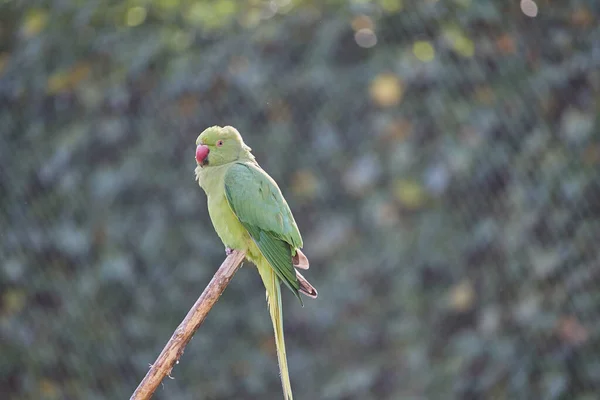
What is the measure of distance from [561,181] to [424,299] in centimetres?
68

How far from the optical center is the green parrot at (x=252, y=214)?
219 cm

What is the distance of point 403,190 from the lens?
3.52 meters

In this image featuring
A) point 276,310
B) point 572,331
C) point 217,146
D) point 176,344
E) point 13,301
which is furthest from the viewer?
point 13,301

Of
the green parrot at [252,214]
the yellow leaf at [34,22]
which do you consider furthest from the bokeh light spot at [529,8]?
the yellow leaf at [34,22]

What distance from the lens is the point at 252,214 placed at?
2.23m

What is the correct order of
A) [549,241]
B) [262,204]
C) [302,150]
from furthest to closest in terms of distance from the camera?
[302,150] → [549,241] → [262,204]

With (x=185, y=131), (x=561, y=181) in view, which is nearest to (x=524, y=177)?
(x=561, y=181)

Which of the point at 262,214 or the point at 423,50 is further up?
the point at 423,50

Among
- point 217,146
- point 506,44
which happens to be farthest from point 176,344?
point 506,44

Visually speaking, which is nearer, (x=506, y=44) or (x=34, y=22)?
(x=506, y=44)

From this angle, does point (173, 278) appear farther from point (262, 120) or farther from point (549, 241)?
point (549, 241)

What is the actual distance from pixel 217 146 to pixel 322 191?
133cm

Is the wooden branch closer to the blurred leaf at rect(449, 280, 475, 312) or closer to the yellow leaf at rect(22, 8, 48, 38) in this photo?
the blurred leaf at rect(449, 280, 475, 312)

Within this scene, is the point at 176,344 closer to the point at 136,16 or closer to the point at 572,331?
the point at 572,331
